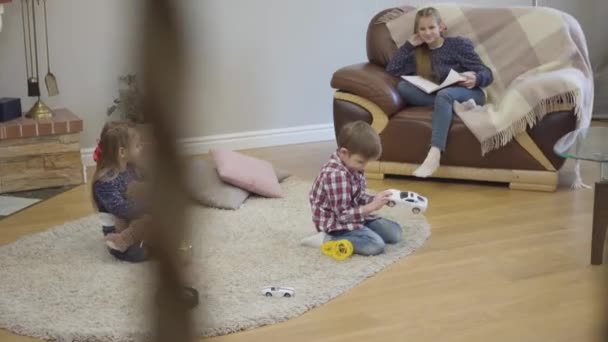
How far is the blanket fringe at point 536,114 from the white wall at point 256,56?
4.70ft

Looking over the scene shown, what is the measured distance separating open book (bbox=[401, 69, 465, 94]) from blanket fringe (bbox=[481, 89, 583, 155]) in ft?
1.41

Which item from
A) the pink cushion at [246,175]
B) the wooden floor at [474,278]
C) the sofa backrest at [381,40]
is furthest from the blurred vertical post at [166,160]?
the sofa backrest at [381,40]

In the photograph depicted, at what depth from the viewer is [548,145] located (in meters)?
4.35

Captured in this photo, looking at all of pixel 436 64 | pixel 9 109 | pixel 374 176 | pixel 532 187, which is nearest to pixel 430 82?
pixel 436 64

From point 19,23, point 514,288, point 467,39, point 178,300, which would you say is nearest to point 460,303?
point 514,288

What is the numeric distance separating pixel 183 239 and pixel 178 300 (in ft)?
0.09

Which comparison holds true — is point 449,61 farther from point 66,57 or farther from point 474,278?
point 66,57

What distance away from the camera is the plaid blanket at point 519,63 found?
4316 mm

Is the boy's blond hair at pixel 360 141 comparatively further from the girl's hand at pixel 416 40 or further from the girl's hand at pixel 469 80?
the girl's hand at pixel 416 40

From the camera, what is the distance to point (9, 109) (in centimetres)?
446

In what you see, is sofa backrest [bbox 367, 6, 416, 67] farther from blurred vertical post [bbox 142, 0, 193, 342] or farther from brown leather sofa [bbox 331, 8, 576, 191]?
blurred vertical post [bbox 142, 0, 193, 342]

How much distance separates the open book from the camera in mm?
4648

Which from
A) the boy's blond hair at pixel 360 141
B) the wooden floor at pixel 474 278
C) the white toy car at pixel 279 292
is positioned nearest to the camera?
the wooden floor at pixel 474 278

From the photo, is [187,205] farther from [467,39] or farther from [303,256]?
[467,39]
